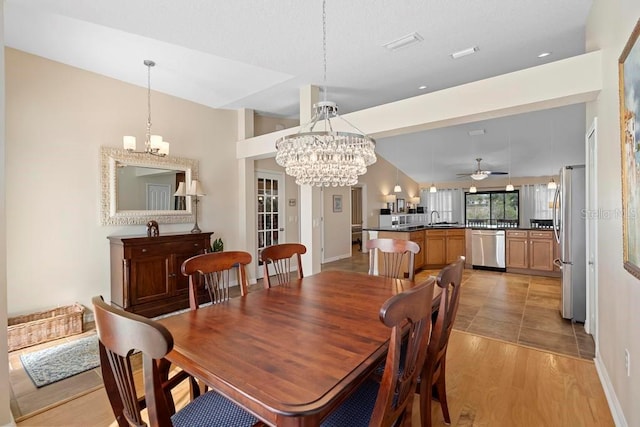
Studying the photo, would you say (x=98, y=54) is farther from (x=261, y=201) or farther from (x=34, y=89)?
(x=261, y=201)

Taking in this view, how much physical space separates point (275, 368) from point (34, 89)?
152 inches

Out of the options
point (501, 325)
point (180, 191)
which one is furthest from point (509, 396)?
point (180, 191)

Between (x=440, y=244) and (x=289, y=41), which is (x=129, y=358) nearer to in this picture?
(x=289, y=41)

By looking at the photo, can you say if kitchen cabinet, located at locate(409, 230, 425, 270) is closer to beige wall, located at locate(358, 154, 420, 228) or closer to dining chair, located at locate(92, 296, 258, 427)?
beige wall, located at locate(358, 154, 420, 228)

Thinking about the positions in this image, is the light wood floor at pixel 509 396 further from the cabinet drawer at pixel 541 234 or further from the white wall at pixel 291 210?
the white wall at pixel 291 210

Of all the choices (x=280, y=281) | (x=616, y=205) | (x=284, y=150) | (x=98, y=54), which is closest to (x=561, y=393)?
(x=616, y=205)

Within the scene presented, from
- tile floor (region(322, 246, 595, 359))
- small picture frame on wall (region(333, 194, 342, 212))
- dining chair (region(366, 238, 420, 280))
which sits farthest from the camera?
small picture frame on wall (region(333, 194, 342, 212))

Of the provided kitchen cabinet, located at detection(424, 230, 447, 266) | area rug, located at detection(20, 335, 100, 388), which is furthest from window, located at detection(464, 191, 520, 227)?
area rug, located at detection(20, 335, 100, 388)

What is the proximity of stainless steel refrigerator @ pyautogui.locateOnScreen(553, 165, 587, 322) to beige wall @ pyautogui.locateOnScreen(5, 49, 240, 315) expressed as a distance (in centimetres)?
488

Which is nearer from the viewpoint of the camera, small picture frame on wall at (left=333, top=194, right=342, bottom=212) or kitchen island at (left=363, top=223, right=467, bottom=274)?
kitchen island at (left=363, top=223, right=467, bottom=274)

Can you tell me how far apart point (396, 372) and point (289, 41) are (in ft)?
9.16

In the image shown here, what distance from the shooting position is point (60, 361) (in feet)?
8.47

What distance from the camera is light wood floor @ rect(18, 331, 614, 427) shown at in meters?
1.85

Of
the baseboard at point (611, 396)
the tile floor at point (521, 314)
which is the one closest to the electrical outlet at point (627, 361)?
the baseboard at point (611, 396)
